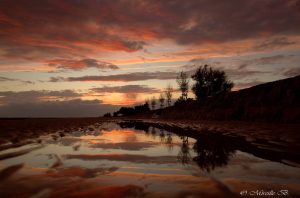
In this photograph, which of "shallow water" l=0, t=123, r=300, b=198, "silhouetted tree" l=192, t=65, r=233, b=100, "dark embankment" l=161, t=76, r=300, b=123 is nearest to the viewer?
"shallow water" l=0, t=123, r=300, b=198

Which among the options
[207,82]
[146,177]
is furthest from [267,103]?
[207,82]

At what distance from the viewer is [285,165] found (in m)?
4.98

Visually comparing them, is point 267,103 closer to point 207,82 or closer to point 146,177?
point 146,177

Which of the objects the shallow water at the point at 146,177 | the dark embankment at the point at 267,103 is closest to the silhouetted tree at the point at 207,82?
the dark embankment at the point at 267,103

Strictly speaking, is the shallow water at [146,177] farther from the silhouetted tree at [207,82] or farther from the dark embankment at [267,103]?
the silhouetted tree at [207,82]

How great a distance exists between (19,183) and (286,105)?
20900 millimetres

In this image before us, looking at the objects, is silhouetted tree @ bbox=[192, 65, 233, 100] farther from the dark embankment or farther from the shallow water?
the shallow water

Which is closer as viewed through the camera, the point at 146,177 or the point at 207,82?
the point at 146,177

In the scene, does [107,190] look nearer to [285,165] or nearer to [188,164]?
[188,164]

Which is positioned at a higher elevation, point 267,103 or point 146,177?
point 267,103

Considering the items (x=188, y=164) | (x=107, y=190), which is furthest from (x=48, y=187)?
(x=188, y=164)

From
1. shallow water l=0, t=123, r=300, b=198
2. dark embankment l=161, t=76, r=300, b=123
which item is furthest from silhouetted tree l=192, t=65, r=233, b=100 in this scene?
shallow water l=0, t=123, r=300, b=198

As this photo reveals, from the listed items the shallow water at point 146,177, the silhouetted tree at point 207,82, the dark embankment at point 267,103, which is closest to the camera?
the shallow water at point 146,177

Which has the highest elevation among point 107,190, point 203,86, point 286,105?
point 203,86
